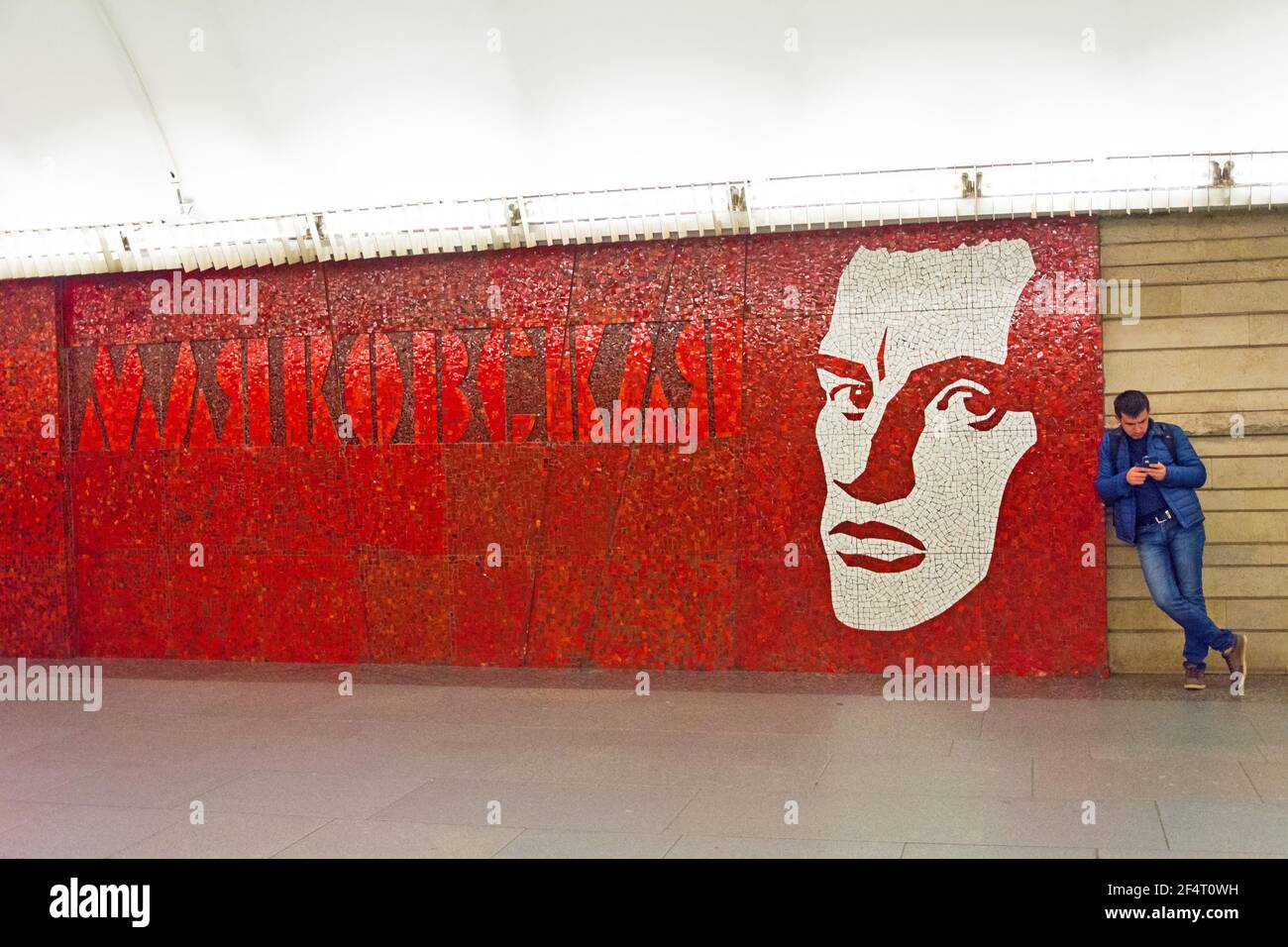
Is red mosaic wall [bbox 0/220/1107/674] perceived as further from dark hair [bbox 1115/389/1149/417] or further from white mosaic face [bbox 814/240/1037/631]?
dark hair [bbox 1115/389/1149/417]

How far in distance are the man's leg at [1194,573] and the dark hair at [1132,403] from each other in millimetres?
691

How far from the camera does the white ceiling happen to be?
7.55 meters

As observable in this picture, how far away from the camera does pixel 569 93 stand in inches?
325

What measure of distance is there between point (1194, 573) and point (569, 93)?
474 centimetres

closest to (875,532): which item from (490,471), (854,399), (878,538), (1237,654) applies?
(878,538)

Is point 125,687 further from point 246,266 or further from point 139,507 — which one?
point 246,266

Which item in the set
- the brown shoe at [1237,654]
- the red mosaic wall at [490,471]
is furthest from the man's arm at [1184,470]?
the brown shoe at [1237,654]

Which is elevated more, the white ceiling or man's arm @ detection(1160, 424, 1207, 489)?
the white ceiling

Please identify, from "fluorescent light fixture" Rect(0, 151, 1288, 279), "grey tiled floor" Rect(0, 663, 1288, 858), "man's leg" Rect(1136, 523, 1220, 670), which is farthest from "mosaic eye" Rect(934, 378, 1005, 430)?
"grey tiled floor" Rect(0, 663, 1288, 858)

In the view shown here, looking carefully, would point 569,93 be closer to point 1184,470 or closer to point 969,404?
point 969,404

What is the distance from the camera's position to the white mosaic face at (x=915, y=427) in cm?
795

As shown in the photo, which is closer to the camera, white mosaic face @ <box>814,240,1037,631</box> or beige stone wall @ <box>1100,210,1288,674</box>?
beige stone wall @ <box>1100,210,1288,674</box>

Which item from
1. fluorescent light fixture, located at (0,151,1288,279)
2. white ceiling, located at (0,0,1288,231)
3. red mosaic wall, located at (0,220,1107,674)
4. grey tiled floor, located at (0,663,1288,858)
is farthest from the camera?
red mosaic wall, located at (0,220,1107,674)

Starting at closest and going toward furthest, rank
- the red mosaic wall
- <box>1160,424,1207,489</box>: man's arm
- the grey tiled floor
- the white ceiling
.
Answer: the grey tiled floor, <box>1160,424,1207,489</box>: man's arm, the white ceiling, the red mosaic wall
